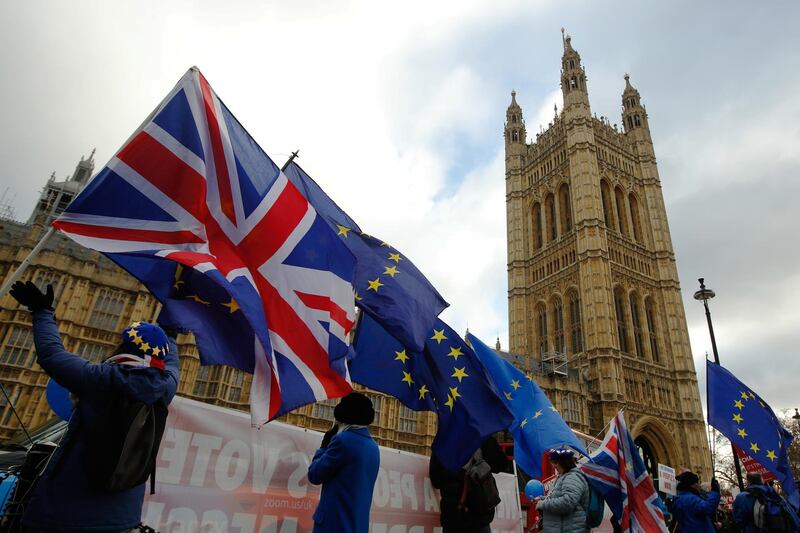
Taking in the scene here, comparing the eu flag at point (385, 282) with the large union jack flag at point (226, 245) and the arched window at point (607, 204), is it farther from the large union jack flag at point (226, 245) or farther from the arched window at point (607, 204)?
the arched window at point (607, 204)

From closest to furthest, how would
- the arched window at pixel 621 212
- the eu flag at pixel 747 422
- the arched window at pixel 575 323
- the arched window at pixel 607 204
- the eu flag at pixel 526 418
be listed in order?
1. the eu flag at pixel 526 418
2. the eu flag at pixel 747 422
3. the arched window at pixel 575 323
4. the arched window at pixel 607 204
5. the arched window at pixel 621 212

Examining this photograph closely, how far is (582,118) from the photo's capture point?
5191 cm

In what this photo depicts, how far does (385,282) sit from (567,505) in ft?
9.95

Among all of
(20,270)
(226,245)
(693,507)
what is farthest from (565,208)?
(20,270)

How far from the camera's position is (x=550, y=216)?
53.0m

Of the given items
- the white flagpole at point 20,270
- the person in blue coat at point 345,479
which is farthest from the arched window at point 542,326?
the white flagpole at point 20,270

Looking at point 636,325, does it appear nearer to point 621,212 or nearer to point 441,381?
point 621,212

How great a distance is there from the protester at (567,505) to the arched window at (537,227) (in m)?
49.8

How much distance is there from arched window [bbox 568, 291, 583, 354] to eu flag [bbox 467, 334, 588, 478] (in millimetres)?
38842

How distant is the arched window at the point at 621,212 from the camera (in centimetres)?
5054

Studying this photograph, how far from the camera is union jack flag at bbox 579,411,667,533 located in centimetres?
610

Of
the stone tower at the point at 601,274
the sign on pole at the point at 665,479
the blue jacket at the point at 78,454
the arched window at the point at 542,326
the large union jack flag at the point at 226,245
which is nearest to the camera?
the blue jacket at the point at 78,454

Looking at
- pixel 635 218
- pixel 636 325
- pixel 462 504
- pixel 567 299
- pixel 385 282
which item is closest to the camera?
pixel 462 504

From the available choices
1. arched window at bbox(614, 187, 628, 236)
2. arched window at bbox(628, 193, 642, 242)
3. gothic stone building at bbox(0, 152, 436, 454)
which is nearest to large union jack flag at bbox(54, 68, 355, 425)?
gothic stone building at bbox(0, 152, 436, 454)
